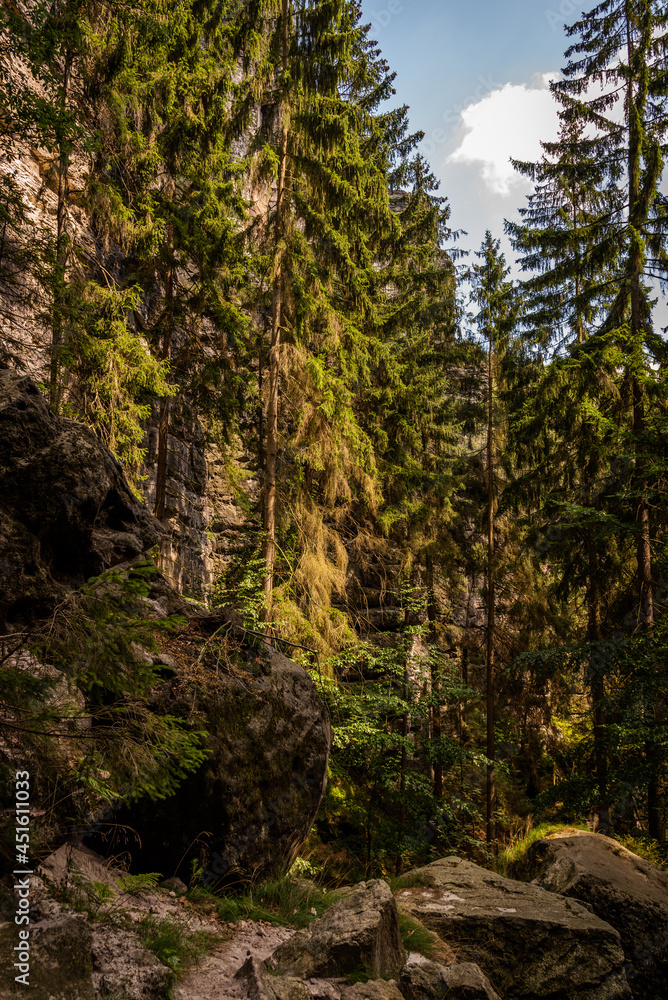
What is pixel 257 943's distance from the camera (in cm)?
414

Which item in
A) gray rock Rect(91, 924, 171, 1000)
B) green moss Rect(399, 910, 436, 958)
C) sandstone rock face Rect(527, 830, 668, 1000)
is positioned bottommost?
sandstone rock face Rect(527, 830, 668, 1000)

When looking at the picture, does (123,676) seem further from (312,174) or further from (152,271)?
(312,174)

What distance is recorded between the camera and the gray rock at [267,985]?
3.05m

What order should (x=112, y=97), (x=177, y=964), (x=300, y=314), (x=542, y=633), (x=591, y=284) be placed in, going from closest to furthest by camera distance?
1. (x=177, y=964)
2. (x=112, y=97)
3. (x=300, y=314)
4. (x=591, y=284)
5. (x=542, y=633)

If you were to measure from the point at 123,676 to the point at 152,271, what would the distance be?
876 centimetres

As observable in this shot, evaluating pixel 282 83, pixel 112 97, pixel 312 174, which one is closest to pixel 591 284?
pixel 312 174

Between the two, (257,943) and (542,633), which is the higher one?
(542,633)

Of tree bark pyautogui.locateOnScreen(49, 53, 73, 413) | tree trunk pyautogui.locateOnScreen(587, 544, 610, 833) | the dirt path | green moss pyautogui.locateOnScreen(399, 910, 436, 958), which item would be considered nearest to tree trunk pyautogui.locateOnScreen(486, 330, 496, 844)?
tree trunk pyautogui.locateOnScreen(587, 544, 610, 833)

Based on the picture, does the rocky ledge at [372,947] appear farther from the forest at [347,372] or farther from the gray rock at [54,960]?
the forest at [347,372]

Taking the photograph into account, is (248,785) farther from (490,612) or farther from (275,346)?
(490,612)

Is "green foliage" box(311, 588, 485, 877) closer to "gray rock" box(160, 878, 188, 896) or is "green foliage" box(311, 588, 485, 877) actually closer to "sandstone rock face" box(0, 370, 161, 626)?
"gray rock" box(160, 878, 188, 896)

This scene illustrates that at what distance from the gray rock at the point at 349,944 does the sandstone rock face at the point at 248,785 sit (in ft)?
3.37

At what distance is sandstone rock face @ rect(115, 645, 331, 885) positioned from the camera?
4508 mm

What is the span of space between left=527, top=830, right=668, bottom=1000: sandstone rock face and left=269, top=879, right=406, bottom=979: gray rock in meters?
3.12
